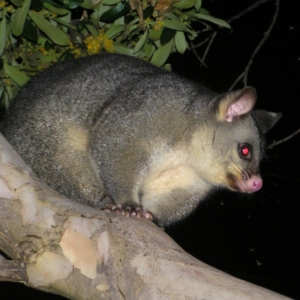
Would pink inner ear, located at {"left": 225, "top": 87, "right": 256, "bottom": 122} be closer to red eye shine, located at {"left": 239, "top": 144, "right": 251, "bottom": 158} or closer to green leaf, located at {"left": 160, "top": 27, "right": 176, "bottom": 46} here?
red eye shine, located at {"left": 239, "top": 144, "right": 251, "bottom": 158}

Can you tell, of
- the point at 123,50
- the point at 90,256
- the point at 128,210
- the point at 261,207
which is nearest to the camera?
the point at 90,256

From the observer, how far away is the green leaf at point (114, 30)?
4906 millimetres

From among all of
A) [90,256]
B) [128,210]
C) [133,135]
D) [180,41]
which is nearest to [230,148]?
[133,135]

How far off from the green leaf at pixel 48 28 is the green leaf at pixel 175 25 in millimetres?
837

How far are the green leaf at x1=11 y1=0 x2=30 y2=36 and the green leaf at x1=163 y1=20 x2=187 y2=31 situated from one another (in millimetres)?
1081

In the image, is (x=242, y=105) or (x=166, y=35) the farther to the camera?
(x=166, y=35)

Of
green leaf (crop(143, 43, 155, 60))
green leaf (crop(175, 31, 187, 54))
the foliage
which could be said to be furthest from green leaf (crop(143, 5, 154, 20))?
green leaf (crop(143, 43, 155, 60))

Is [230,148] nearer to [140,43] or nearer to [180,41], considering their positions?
[180,41]

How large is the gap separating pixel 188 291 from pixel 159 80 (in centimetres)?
215

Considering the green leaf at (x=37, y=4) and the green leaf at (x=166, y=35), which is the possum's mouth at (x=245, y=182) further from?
the green leaf at (x=37, y=4)

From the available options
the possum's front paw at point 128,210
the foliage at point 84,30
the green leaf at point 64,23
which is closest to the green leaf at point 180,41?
the foliage at point 84,30

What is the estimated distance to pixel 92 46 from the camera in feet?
16.5

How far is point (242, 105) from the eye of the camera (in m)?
4.76

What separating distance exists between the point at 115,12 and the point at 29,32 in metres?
0.69
